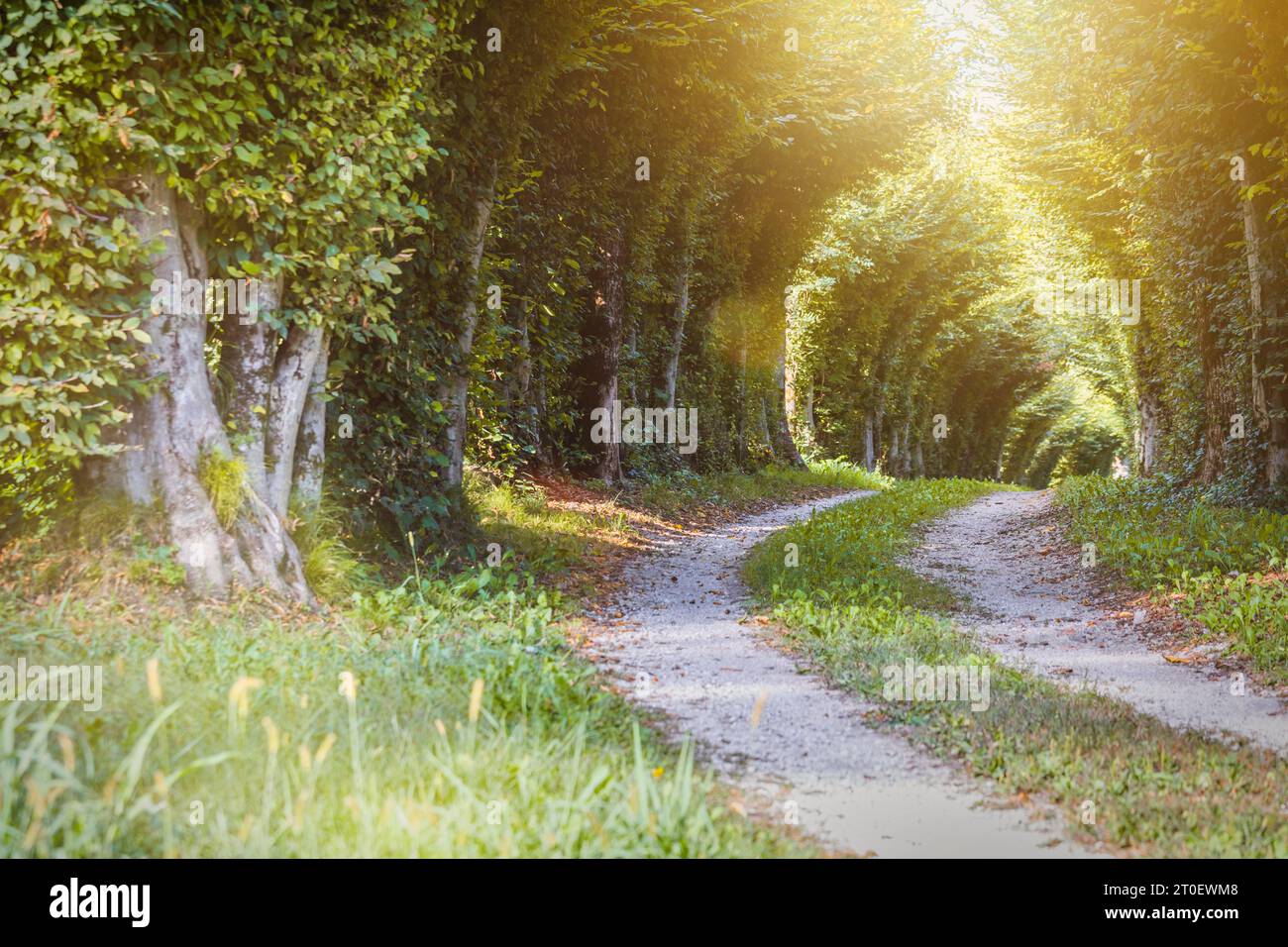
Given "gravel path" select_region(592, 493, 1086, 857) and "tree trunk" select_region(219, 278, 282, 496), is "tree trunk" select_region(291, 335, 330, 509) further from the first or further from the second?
"gravel path" select_region(592, 493, 1086, 857)

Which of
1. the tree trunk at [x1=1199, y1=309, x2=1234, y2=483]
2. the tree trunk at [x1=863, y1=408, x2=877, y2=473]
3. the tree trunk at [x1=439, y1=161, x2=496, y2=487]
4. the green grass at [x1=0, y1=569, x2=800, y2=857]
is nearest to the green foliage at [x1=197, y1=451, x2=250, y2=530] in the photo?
the green grass at [x1=0, y1=569, x2=800, y2=857]

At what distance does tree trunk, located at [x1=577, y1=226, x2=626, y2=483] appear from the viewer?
1998 centimetres

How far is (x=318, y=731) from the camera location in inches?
181

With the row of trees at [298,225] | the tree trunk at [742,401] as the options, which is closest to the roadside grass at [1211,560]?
the row of trees at [298,225]

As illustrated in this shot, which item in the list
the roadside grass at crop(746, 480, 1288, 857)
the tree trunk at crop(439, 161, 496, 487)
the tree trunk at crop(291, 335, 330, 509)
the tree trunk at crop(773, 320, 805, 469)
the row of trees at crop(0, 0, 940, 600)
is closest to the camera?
the roadside grass at crop(746, 480, 1288, 857)

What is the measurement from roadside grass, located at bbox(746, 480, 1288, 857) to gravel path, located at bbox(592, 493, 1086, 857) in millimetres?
237

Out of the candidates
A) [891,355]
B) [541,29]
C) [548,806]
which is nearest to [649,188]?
[541,29]

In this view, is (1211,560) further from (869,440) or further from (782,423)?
(869,440)

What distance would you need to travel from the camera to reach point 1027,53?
2266 cm

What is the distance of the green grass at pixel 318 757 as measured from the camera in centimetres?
360

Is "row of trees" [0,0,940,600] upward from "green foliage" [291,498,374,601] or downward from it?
upward

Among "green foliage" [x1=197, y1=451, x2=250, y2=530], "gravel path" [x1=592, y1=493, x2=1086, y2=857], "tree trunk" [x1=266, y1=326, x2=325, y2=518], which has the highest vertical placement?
"tree trunk" [x1=266, y1=326, x2=325, y2=518]
